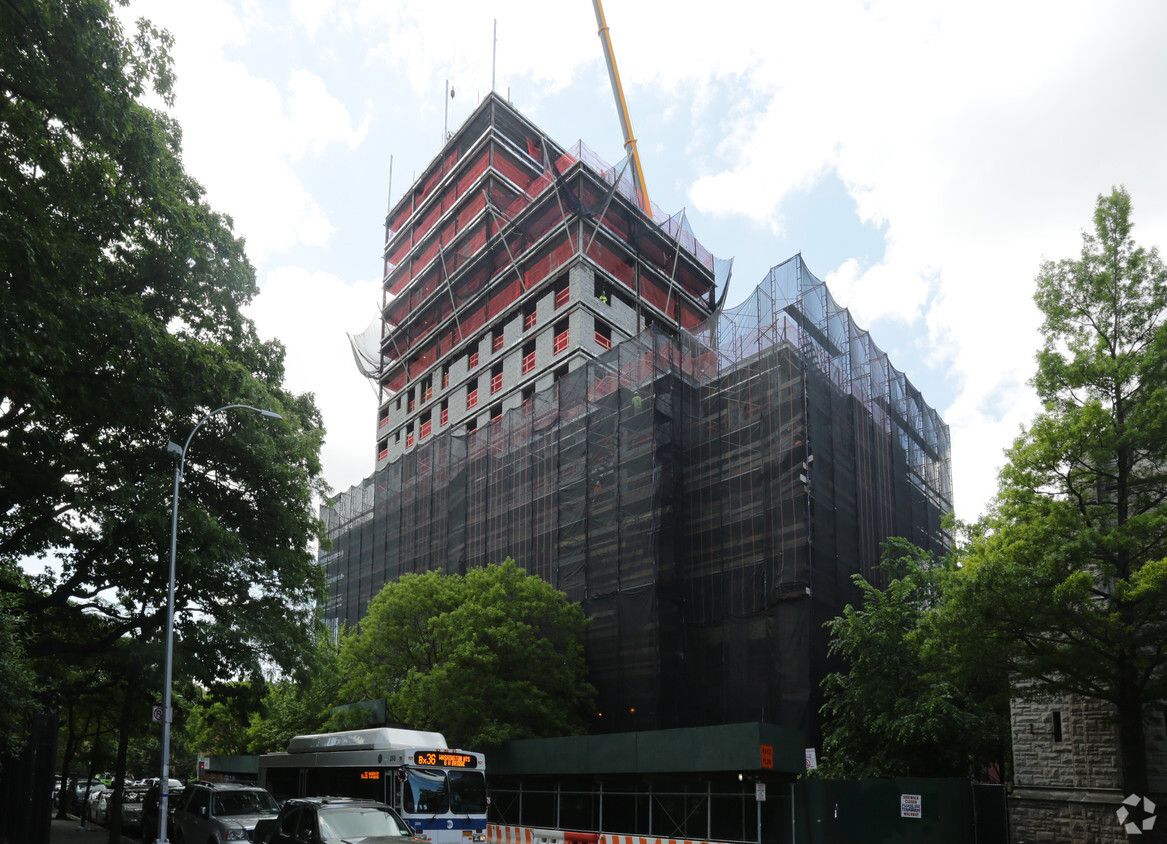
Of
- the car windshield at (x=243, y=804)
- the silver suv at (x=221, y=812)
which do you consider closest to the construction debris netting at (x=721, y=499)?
the car windshield at (x=243, y=804)

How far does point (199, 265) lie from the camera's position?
23.2 m

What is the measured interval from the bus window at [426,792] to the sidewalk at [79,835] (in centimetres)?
1399

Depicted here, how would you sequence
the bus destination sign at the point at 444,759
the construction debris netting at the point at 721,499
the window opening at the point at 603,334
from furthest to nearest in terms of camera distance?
the window opening at the point at 603,334 → the construction debris netting at the point at 721,499 → the bus destination sign at the point at 444,759

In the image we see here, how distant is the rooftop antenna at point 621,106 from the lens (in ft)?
265

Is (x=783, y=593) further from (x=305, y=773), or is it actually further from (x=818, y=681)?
(x=305, y=773)

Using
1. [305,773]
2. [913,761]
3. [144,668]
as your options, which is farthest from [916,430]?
[144,668]

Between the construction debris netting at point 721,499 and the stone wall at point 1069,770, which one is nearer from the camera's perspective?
the stone wall at point 1069,770

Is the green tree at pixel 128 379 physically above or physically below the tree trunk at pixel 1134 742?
above

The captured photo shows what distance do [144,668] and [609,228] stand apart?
43.3 meters

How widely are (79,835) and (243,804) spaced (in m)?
15.5

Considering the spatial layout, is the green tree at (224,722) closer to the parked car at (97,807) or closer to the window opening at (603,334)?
the parked car at (97,807)

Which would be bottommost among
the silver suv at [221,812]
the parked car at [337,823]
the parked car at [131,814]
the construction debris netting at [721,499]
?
the parked car at [131,814]

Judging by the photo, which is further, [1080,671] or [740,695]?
[740,695]

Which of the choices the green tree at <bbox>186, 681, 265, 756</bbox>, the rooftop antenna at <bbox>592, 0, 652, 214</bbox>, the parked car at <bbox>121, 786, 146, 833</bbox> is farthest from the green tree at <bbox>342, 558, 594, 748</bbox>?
the rooftop antenna at <bbox>592, 0, 652, 214</bbox>
